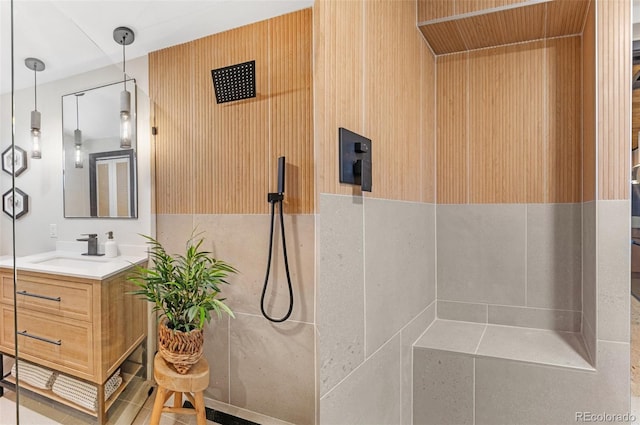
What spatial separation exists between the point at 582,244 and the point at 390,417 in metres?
1.14

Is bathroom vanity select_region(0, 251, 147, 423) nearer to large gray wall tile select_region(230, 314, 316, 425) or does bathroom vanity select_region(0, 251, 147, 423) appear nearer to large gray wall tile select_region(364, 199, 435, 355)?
large gray wall tile select_region(230, 314, 316, 425)

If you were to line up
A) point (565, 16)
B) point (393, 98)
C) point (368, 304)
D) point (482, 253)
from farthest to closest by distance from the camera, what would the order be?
point (482, 253) → point (565, 16) → point (393, 98) → point (368, 304)

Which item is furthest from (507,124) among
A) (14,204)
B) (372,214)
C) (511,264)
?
(14,204)

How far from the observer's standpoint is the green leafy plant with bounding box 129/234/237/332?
0.54m

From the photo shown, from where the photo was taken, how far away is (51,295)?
23.7 inches

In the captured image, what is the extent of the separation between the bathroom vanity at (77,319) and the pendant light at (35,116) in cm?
18

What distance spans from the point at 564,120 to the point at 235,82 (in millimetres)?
1636

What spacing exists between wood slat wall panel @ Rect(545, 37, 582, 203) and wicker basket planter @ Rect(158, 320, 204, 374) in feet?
5.57

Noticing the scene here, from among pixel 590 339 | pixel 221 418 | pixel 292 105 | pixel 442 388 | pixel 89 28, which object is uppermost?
pixel 89 28

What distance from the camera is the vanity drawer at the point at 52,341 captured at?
1.93 ft

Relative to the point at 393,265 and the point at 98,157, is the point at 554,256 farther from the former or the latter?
the point at 98,157

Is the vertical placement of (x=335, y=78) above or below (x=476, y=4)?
below

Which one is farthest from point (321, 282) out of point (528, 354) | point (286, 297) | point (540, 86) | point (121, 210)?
point (540, 86)

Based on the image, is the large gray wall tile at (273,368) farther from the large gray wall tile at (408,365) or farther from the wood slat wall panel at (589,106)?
the wood slat wall panel at (589,106)
